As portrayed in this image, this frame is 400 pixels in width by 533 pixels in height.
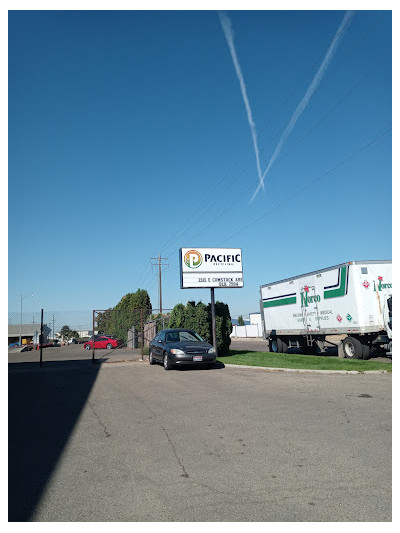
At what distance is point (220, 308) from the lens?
67.9 ft

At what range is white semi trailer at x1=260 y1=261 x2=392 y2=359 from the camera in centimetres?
1623

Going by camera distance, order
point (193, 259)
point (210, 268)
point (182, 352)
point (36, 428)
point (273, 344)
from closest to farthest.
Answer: point (36, 428) → point (182, 352) → point (193, 259) → point (210, 268) → point (273, 344)

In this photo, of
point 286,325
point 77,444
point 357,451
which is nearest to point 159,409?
point 77,444

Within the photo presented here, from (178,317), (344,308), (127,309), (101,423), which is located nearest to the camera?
(101,423)

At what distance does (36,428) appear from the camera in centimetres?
669

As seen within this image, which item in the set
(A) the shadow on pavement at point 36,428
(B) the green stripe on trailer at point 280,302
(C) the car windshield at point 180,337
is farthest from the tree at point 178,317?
(A) the shadow on pavement at point 36,428

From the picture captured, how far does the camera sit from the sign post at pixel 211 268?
20156 millimetres

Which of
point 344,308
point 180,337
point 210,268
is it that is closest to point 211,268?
point 210,268

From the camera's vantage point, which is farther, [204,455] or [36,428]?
[36,428]

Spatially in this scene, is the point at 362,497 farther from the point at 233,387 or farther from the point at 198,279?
the point at 198,279

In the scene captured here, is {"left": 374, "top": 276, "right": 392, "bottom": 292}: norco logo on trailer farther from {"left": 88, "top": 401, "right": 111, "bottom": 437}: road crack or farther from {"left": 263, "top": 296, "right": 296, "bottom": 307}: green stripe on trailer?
{"left": 88, "top": 401, "right": 111, "bottom": 437}: road crack

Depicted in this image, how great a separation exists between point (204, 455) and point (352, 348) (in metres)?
13.6

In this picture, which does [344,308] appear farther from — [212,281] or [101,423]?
[101,423]

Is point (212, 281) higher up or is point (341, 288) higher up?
point (212, 281)
